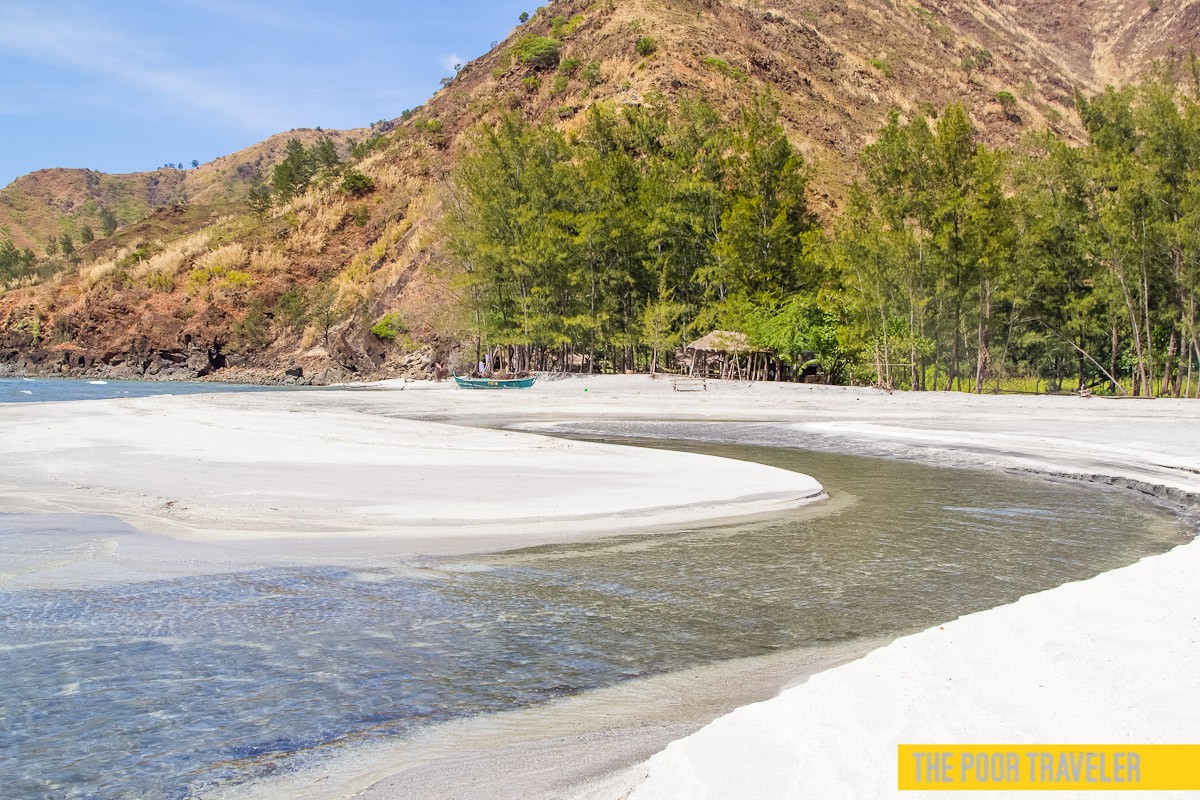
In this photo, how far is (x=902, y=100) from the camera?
333 feet

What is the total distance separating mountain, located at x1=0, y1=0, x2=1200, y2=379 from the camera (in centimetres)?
8319

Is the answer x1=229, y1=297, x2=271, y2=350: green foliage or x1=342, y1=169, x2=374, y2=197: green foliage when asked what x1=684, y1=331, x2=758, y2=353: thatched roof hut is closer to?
x1=229, y1=297, x2=271, y2=350: green foliage

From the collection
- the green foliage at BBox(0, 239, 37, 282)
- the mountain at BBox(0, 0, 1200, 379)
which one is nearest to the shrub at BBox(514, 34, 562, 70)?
the mountain at BBox(0, 0, 1200, 379)

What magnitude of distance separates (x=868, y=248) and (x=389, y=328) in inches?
1951

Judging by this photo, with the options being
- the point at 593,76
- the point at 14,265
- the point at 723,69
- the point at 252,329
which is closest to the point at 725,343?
the point at 723,69

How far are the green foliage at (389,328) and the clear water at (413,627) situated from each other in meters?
66.9

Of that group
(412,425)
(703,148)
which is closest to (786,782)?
(412,425)

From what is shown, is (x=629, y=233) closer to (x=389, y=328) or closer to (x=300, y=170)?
(x=389, y=328)

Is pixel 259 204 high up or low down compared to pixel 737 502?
up

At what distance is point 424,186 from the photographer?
97062 millimetres

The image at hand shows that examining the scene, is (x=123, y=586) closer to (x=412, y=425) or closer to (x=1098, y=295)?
(x=412, y=425)

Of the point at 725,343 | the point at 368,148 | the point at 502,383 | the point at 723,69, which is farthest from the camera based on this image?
the point at 368,148

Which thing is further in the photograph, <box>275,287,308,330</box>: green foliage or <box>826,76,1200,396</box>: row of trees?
<box>275,287,308,330</box>: green foliage

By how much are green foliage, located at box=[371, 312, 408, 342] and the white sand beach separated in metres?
40.2
